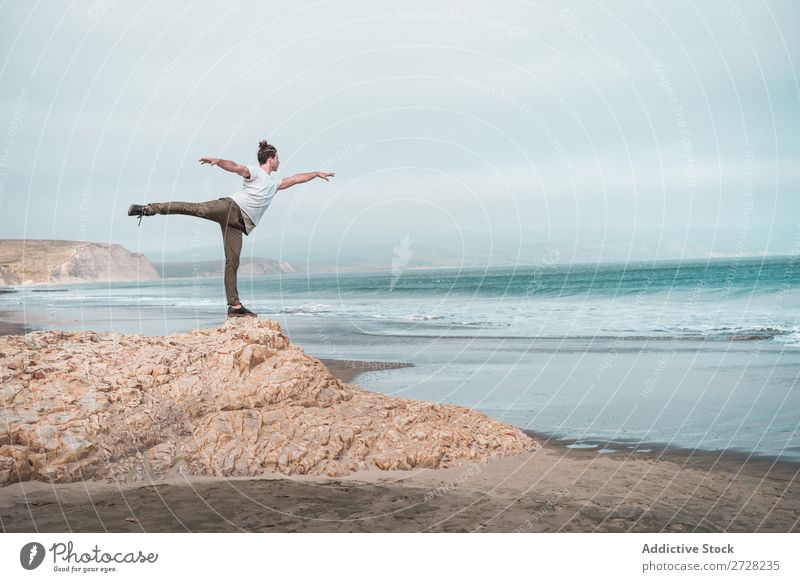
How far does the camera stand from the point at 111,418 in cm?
811

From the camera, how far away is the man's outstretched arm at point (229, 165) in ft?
26.3

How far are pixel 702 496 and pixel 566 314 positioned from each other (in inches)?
1090

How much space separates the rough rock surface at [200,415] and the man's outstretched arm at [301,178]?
186 cm

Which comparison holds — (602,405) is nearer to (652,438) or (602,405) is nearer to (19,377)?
(652,438)

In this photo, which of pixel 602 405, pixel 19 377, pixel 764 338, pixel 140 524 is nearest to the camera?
pixel 140 524

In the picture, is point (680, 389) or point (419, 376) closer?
point (680, 389)

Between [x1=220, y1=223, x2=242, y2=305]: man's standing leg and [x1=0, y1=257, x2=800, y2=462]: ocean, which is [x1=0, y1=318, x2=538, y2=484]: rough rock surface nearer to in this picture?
[x1=220, y1=223, x2=242, y2=305]: man's standing leg

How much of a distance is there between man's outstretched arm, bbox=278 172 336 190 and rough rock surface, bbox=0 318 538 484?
1861 millimetres

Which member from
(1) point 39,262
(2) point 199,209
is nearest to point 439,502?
(2) point 199,209

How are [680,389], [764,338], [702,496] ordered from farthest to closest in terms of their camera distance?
[764,338], [680,389], [702,496]

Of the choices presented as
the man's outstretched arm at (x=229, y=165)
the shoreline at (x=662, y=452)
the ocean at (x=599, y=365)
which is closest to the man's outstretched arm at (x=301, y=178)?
the man's outstretched arm at (x=229, y=165)

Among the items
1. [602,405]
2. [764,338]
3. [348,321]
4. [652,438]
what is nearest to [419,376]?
[602,405]

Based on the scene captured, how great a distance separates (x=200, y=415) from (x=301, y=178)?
323 cm

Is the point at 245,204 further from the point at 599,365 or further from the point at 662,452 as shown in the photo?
the point at 599,365
